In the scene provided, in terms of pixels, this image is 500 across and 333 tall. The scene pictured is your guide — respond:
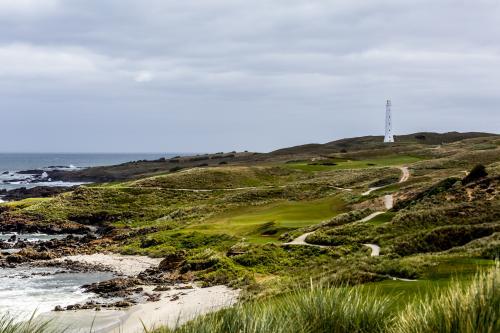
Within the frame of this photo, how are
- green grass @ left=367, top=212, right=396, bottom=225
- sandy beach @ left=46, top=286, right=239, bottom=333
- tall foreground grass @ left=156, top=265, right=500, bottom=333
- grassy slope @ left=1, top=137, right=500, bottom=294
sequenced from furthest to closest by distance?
green grass @ left=367, top=212, right=396, bottom=225, grassy slope @ left=1, top=137, right=500, bottom=294, sandy beach @ left=46, top=286, right=239, bottom=333, tall foreground grass @ left=156, top=265, right=500, bottom=333

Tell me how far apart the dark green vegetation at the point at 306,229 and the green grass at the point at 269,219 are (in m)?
0.17

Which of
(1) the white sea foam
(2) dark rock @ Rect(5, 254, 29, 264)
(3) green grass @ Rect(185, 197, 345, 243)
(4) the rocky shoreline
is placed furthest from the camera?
(3) green grass @ Rect(185, 197, 345, 243)

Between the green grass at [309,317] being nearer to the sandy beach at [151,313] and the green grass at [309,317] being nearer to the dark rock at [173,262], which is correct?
the sandy beach at [151,313]

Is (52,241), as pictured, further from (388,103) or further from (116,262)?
(388,103)

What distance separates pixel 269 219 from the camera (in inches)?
2293

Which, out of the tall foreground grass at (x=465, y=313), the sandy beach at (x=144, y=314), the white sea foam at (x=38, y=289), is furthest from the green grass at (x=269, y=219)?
the tall foreground grass at (x=465, y=313)

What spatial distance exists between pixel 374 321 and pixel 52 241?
180 ft

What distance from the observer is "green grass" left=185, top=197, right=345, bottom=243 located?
50.2 meters

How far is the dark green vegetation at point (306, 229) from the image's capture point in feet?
62.6

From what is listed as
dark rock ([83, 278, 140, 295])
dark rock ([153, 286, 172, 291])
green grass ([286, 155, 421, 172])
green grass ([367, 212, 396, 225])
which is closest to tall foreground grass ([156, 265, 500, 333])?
dark rock ([153, 286, 172, 291])

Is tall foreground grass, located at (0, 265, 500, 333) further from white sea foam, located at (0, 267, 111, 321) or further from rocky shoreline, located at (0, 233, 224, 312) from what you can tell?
rocky shoreline, located at (0, 233, 224, 312)

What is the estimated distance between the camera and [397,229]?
41.0 meters

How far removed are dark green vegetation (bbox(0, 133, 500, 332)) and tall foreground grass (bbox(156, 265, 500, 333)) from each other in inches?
2.0

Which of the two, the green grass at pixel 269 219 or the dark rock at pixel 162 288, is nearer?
the dark rock at pixel 162 288
